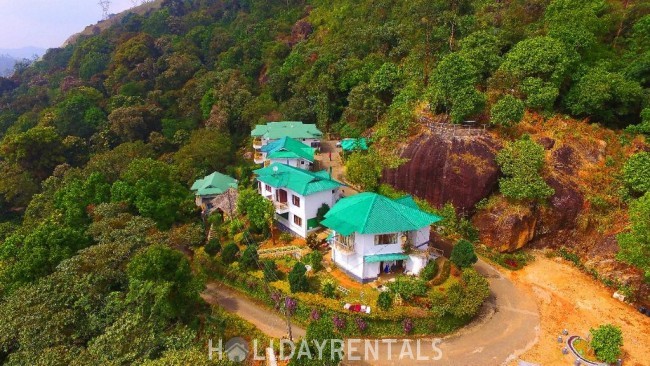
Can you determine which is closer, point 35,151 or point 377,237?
point 377,237

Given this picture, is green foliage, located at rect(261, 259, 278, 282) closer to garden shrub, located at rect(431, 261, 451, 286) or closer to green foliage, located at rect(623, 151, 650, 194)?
garden shrub, located at rect(431, 261, 451, 286)

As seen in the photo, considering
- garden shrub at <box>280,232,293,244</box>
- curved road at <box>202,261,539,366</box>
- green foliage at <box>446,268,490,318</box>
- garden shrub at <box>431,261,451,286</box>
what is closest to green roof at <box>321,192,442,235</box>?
garden shrub at <box>431,261,451,286</box>

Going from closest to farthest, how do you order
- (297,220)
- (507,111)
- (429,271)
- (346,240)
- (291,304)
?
1. (291,304)
2. (429,271)
3. (346,240)
4. (507,111)
5. (297,220)

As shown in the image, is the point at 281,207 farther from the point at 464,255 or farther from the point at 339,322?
the point at 464,255

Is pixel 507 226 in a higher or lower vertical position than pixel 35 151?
lower

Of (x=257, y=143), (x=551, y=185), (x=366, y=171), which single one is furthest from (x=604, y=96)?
(x=257, y=143)

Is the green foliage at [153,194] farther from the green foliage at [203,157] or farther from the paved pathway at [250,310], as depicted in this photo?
the green foliage at [203,157]
